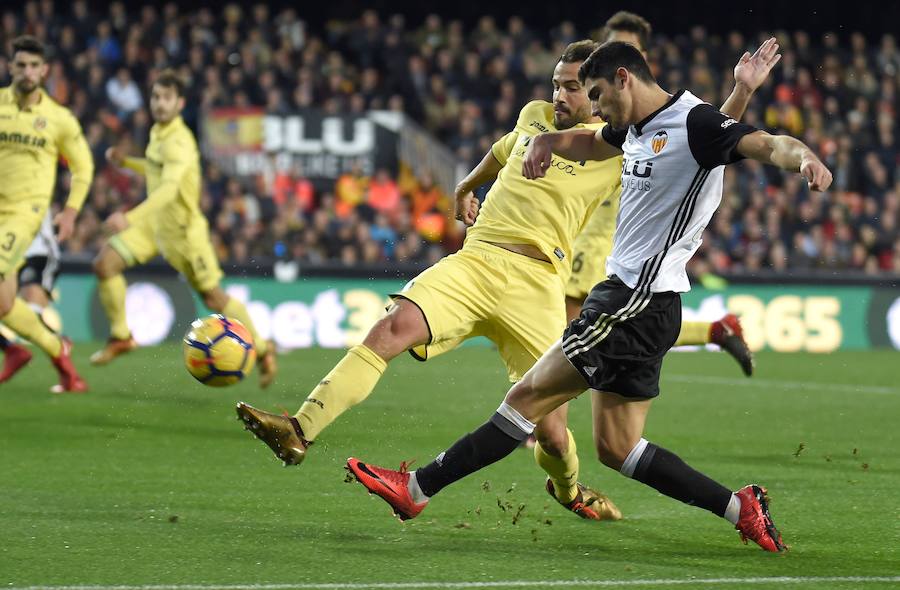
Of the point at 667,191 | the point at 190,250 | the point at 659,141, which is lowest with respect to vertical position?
the point at 190,250

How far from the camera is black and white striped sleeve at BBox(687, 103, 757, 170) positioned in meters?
4.80

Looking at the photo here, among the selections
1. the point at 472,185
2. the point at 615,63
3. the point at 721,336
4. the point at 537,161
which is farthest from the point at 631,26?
the point at 615,63

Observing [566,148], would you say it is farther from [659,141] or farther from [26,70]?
[26,70]

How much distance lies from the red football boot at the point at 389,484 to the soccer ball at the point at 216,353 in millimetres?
1435

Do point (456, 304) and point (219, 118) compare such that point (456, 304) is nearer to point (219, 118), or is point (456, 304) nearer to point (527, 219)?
point (527, 219)

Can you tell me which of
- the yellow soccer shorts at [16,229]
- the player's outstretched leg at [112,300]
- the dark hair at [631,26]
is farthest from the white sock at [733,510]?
the player's outstretched leg at [112,300]

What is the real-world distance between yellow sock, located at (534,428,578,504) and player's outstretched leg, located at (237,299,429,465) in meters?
0.71

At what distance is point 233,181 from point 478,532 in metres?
13.9

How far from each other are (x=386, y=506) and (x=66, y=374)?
495cm

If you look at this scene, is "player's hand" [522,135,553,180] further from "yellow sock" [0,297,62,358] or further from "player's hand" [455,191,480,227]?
"yellow sock" [0,297,62,358]

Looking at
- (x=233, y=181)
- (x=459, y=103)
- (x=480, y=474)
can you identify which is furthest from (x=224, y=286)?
(x=480, y=474)

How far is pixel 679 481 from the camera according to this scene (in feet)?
17.3

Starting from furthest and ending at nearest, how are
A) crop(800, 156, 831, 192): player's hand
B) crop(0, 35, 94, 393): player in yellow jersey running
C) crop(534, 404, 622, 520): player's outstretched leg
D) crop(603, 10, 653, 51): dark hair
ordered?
crop(0, 35, 94, 393): player in yellow jersey running, crop(603, 10, 653, 51): dark hair, crop(534, 404, 622, 520): player's outstretched leg, crop(800, 156, 831, 192): player's hand

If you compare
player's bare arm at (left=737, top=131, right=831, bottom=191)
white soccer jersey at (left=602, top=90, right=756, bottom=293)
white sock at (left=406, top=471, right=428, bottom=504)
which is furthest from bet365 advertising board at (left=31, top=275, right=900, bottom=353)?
player's bare arm at (left=737, top=131, right=831, bottom=191)
